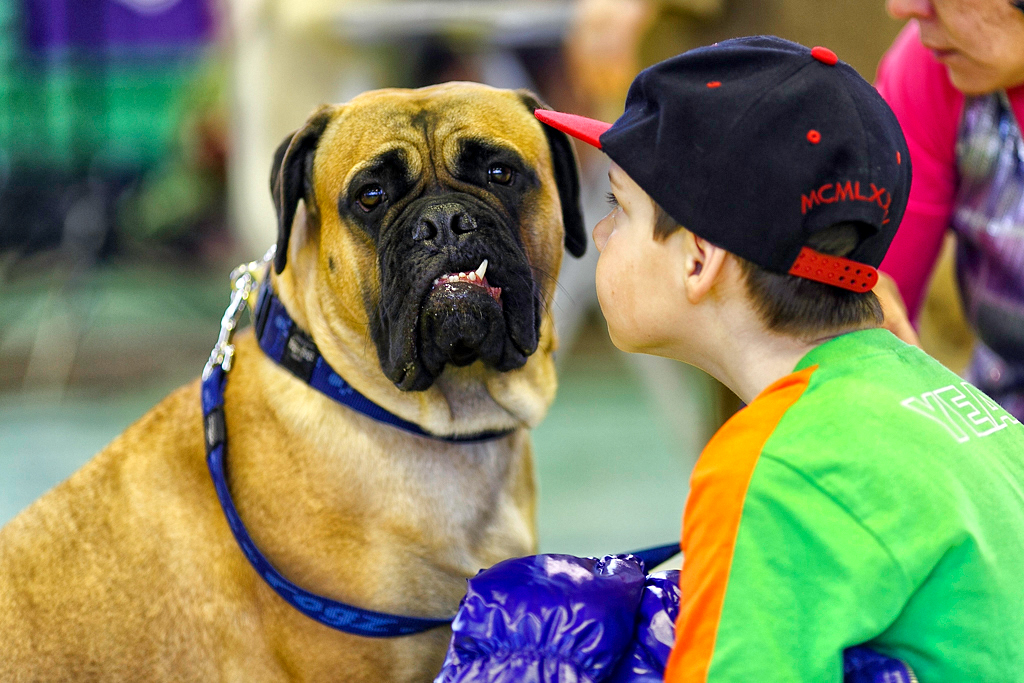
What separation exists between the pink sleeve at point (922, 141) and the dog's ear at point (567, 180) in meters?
0.65

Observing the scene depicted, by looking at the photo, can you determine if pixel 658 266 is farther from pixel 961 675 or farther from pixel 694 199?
pixel 961 675

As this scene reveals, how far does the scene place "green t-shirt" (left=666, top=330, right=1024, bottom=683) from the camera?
0.99 metres

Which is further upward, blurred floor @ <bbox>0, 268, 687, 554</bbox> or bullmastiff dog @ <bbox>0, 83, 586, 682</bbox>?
bullmastiff dog @ <bbox>0, 83, 586, 682</bbox>

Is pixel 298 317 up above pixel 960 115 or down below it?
below

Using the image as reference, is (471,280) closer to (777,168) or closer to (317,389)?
(317,389)

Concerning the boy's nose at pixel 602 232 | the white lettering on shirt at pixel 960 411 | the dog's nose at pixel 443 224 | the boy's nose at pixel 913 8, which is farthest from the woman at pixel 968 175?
the dog's nose at pixel 443 224

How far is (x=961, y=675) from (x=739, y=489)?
33cm

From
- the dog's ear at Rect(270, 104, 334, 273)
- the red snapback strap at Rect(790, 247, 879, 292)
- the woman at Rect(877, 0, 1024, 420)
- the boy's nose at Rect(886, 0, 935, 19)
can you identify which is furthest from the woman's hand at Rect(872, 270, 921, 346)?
the dog's ear at Rect(270, 104, 334, 273)

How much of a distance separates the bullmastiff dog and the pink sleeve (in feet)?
2.78

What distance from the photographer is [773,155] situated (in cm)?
111

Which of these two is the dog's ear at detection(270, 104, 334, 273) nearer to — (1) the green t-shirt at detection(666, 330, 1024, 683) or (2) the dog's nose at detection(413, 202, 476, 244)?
(2) the dog's nose at detection(413, 202, 476, 244)

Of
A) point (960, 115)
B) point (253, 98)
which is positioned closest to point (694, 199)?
point (960, 115)

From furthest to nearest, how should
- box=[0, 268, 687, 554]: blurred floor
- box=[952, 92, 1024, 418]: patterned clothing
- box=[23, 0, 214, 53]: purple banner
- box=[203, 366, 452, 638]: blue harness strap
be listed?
1. box=[23, 0, 214, 53]: purple banner
2. box=[0, 268, 687, 554]: blurred floor
3. box=[952, 92, 1024, 418]: patterned clothing
4. box=[203, 366, 452, 638]: blue harness strap

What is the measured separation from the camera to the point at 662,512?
3703mm
